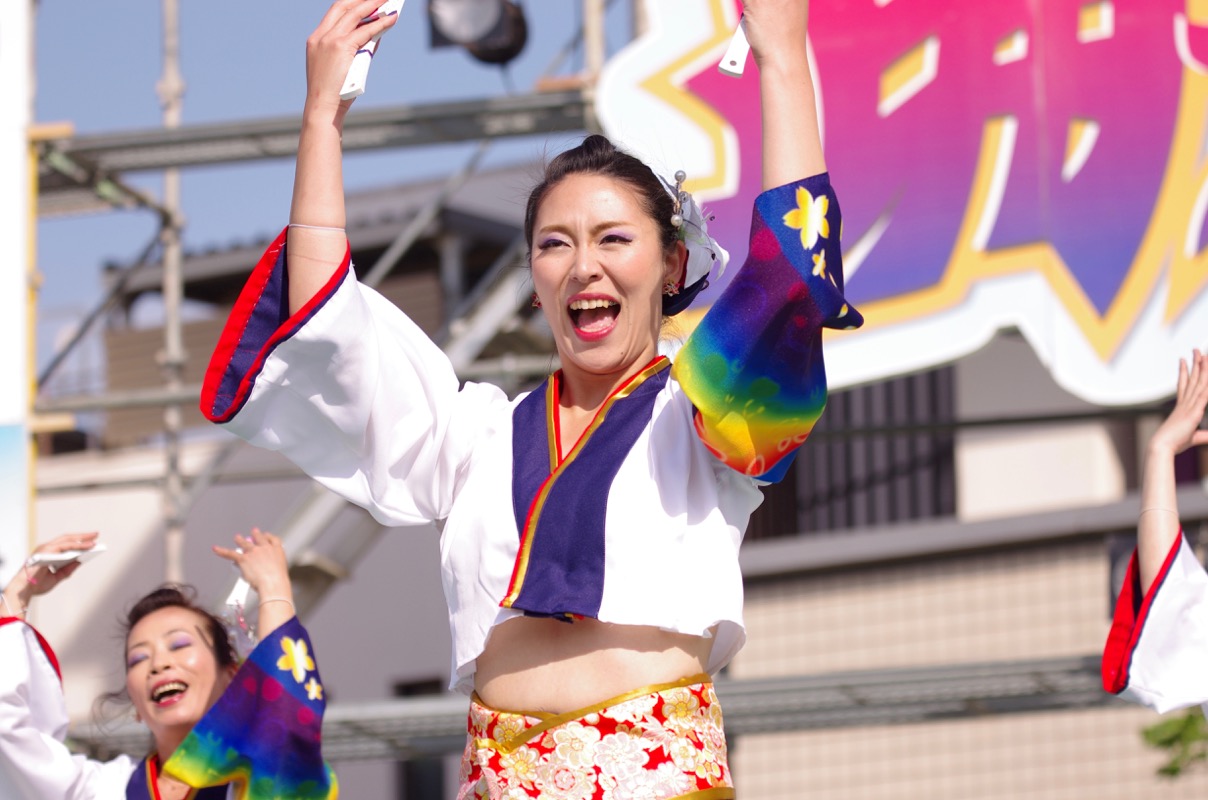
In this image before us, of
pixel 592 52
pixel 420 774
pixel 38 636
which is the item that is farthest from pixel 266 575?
pixel 420 774

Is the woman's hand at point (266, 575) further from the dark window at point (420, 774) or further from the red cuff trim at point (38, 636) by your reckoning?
the dark window at point (420, 774)

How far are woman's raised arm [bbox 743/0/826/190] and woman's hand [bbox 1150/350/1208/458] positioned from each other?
1.26m

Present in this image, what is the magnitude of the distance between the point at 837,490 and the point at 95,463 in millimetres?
3763

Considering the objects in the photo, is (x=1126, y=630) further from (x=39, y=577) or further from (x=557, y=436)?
(x=39, y=577)

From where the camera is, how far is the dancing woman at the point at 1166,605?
300 cm

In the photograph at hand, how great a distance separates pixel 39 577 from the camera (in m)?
3.37

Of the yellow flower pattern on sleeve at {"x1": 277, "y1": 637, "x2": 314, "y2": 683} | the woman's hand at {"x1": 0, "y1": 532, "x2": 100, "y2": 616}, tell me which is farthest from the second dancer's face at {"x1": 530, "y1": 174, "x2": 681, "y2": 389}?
the woman's hand at {"x1": 0, "y1": 532, "x2": 100, "y2": 616}

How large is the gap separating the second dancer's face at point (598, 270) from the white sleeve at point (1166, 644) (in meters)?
1.30

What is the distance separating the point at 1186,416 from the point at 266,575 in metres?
1.67

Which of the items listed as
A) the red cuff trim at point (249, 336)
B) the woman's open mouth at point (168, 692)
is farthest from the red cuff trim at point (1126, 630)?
the woman's open mouth at point (168, 692)

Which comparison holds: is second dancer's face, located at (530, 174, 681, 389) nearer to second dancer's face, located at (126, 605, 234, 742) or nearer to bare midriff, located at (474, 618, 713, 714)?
bare midriff, located at (474, 618, 713, 714)

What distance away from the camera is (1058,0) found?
18.6 ft

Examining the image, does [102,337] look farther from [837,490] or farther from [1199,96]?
[1199,96]

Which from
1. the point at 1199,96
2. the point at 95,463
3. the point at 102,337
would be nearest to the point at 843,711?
the point at 1199,96
